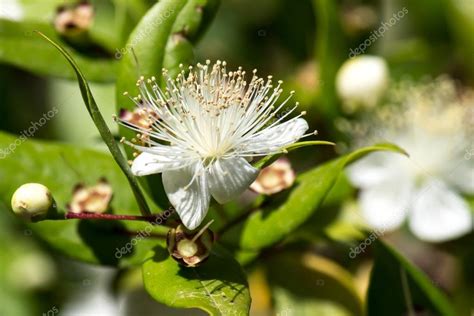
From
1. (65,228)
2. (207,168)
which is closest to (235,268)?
(207,168)

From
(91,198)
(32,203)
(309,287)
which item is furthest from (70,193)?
(309,287)

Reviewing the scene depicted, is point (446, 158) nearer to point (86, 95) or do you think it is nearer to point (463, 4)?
point (463, 4)

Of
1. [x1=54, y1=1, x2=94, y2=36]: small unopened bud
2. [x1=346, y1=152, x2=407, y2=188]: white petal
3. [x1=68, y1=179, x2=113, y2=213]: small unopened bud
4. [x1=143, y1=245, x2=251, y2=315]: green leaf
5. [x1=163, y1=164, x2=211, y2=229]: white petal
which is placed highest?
[x1=54, y1=1, x2=94, y2=36]: small unopened bud

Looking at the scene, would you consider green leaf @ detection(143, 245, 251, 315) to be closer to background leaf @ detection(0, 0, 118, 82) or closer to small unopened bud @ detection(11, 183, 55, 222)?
small unopened bud @ detection(11, 183, 55, 222)

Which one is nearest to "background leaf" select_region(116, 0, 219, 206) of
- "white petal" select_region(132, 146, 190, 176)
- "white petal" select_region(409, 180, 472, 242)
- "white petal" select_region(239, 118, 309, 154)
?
"white petal" select_region(132, 146, 190, 176)

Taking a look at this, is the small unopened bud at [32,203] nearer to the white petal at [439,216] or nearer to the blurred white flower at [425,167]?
the blurred white flower at [425,167]

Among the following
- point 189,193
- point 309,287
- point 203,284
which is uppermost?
point 189,193

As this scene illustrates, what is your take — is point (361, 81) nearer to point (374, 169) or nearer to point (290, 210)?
point (374, 169)
